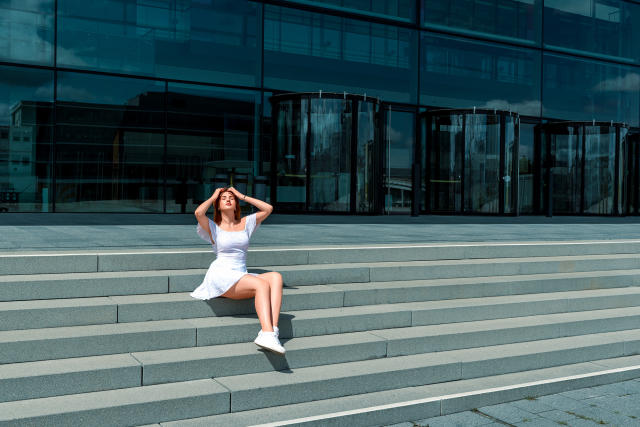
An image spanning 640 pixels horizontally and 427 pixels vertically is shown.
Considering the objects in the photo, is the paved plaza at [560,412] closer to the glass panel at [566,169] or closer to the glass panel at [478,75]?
the glass panel at [478,75]

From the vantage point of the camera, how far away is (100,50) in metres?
14.8

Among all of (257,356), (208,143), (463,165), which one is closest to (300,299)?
(257,356)

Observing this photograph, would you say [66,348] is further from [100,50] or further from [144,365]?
[100,50]

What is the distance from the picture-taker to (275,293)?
5305 mm

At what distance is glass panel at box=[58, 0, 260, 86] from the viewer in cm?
1466

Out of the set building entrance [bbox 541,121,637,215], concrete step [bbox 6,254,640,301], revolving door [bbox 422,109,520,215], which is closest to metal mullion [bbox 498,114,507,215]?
revolving door [bbox 422,109,520,215]

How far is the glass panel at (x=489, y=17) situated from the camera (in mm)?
18516

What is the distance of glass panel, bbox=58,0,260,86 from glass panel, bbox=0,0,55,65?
279 mm

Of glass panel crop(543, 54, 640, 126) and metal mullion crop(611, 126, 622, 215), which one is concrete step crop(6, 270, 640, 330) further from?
glass panel crop(543, 54, 640, 126)

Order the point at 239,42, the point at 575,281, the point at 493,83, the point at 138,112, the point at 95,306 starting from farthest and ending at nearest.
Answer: the point at 493,83 → the point at 239,42 → the point at 138,112 → the point at 575,281 → the point at 95,306

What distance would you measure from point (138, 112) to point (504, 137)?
10.3 m

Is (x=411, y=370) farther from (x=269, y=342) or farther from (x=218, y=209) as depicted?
(x=218, y=209)

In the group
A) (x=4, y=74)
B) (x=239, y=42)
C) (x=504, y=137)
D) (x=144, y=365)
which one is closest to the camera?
(x=144, y=365)

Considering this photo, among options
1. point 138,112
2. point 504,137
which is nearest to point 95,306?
point 138,112
